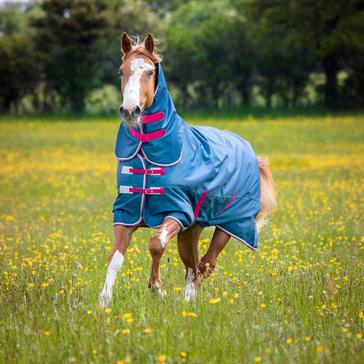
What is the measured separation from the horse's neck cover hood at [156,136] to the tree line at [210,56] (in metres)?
40.9

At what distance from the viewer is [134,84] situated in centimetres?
666

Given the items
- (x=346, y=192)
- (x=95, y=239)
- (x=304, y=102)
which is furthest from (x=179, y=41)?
(x=95, y=239)

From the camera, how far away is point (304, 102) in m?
51.3

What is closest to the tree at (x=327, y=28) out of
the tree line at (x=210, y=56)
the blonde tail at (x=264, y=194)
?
the tree line at (x=210, y=56)

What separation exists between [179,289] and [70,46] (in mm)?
49330

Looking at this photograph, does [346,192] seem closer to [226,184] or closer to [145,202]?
[226,184]

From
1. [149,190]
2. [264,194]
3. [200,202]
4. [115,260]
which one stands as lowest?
[115,260]

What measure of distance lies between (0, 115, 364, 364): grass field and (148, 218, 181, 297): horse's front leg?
0.14m

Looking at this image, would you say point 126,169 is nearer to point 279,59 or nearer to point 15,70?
point 279,59

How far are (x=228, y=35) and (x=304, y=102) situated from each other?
6.72 m

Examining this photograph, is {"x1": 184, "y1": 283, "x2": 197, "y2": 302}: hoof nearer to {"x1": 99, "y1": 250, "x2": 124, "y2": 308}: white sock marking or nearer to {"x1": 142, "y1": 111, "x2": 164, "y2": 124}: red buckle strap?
{"x1": 99, "y1": 250, "x2": 124, "y2": 308}: white sock marking

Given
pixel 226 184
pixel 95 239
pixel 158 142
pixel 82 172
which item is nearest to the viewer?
pixel 158 142

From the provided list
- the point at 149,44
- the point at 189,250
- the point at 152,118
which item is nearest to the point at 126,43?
the point at 149,44

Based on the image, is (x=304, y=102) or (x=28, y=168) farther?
(x=304, y=102)
